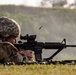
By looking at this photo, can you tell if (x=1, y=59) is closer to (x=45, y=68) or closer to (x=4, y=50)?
(x=4, y=50)

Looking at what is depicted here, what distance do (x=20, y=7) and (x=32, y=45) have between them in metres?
152

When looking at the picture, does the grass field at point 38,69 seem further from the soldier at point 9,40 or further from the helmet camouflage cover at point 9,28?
the helmet camouflage cover at point 9,28

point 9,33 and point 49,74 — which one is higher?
point 9,33

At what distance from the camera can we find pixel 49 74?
10.7m

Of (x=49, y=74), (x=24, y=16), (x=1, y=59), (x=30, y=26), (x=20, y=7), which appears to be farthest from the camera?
(x=20, y=7)

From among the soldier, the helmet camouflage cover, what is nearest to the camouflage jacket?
the soldier

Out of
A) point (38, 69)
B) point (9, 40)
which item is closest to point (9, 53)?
point (9, 40)

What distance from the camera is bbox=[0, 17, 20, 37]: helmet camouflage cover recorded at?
47.9 ft

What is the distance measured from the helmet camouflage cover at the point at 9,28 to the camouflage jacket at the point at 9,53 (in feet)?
1.90

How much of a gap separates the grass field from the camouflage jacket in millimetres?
1883

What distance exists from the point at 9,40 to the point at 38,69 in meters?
3.36

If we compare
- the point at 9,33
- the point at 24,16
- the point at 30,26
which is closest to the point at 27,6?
the point at 24,16

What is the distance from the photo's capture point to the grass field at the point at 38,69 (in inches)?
427

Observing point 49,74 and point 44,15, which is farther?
point 44,15
